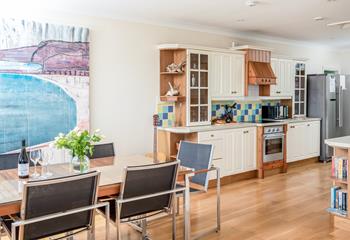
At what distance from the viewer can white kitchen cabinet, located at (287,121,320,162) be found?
257 inches

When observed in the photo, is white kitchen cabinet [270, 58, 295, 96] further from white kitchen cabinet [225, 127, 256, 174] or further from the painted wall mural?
the painted wall mural

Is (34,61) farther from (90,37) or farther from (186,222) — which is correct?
(186,222)

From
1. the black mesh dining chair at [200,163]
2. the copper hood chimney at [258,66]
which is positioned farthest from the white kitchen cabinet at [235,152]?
the black mesh dining chair at [200,163]

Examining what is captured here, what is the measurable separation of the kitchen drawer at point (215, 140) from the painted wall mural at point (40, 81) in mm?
1625

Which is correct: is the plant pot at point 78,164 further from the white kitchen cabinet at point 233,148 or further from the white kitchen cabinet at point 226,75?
the white kitchen cabinet at point 226,75

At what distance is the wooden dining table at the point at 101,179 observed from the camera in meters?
2.16

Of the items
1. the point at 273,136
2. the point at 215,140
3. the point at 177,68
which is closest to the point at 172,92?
the point at 177,68

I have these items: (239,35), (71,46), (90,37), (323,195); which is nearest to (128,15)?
(90,37)

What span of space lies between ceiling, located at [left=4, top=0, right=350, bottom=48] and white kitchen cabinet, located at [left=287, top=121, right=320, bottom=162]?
1777mm

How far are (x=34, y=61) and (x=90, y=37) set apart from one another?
0.80 m

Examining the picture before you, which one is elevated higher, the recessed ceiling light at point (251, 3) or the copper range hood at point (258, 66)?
the recessed ceiling light at point (251, 3)

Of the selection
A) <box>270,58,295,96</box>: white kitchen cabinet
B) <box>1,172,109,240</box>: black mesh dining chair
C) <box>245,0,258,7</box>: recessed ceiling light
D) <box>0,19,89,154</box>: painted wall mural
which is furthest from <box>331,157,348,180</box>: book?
<box>270,58,295,96</box>: white kitchen cabinet

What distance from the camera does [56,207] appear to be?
224 centimetres

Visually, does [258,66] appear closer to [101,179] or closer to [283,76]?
[283,76]
